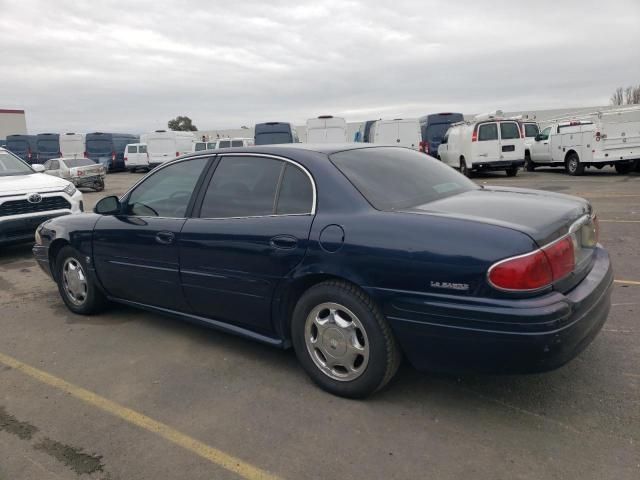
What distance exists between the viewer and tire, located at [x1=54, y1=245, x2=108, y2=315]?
5023 millimetres

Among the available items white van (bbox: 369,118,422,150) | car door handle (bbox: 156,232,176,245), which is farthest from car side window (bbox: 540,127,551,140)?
car door handle (bbox: 156,232,176,245)

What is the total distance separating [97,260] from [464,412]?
3391mm

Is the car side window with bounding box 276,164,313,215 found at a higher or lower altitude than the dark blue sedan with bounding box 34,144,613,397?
higher

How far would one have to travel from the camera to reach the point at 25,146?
36.6m

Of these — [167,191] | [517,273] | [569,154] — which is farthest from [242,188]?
[569,154]

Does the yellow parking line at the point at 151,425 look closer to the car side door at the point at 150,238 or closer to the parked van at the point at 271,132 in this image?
the car side door at the point at 150,238

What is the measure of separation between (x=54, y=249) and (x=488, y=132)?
15.9 meters

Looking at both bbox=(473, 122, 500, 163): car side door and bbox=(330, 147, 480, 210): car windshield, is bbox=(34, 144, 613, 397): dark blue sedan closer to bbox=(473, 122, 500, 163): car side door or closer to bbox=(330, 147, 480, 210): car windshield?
bbox=(330, 147, 480, 210): car windshield

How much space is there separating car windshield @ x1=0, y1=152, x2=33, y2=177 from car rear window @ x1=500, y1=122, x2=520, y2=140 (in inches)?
577

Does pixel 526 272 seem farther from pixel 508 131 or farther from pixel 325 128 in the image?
pixel 325 128

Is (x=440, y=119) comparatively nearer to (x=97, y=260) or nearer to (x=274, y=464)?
(x=97, y=260)

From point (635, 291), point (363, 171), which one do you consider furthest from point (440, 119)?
point (363, 171)

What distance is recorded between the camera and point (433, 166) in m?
4.21

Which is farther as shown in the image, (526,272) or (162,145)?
(162,145)
